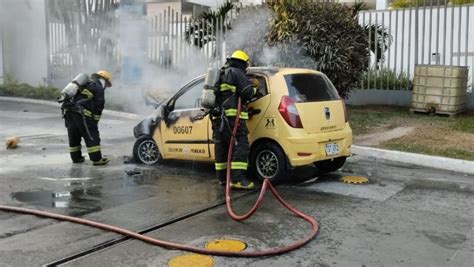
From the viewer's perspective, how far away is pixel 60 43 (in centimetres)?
1878

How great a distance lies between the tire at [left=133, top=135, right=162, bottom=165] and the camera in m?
8.19

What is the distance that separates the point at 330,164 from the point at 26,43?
1581 centimetres

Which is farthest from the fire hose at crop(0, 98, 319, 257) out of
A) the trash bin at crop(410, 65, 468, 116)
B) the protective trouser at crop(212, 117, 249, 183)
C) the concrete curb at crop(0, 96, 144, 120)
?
the concrete curb at crop(0, 96, 144, 120)

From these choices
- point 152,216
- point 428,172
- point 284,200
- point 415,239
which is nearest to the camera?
point 415,239

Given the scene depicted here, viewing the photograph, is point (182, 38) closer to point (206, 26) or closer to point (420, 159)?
point (206, 26)

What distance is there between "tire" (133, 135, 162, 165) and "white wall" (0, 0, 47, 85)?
7644 mm

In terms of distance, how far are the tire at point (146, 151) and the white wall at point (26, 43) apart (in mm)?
7644

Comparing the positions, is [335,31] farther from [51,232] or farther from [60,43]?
[60,43]

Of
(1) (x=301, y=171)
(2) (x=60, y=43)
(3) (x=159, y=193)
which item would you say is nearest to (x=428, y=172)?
(1) (x=301, y=171)

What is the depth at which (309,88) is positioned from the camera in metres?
6.97

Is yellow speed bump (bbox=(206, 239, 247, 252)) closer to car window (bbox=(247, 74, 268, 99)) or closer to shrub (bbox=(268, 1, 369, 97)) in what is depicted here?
car window (bbox=(247, 74, 268, 99))

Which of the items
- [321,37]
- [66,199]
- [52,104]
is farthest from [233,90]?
[52,104]

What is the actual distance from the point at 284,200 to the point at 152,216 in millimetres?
1492

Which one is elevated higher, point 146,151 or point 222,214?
point 146,151
